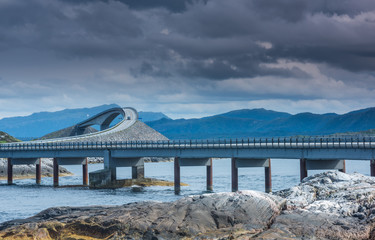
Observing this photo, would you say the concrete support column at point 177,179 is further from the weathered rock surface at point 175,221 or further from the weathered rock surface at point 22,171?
the weathered rock surface at point 22,171

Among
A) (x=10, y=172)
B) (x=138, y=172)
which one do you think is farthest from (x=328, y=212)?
(x=10, y=172)

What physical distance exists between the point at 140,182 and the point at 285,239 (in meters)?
66.5

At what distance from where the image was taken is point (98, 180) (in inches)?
3590

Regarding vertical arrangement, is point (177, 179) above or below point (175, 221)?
below

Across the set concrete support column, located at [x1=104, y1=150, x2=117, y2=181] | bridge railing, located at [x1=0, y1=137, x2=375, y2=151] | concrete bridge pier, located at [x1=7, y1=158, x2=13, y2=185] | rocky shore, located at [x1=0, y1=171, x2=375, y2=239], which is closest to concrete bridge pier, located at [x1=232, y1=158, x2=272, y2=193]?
bridge railing, located at [x1=0, y1=137, x2=375, y2=151]

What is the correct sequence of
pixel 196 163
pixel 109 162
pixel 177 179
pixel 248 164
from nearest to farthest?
pixel 248 164
pixel 177 179
pixel 196 163
pixel 109 162

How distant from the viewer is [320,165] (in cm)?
7488

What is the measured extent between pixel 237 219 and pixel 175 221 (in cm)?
386

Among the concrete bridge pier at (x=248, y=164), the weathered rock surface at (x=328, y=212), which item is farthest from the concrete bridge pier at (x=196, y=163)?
the weathered rock surface at (x=328, y=212)

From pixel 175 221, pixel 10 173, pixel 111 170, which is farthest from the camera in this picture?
pixel 10 173

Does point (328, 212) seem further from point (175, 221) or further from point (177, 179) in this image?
point (177, 179)

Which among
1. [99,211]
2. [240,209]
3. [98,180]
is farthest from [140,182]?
[240,209]

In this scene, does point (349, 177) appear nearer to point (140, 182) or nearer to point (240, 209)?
point (240, 209)

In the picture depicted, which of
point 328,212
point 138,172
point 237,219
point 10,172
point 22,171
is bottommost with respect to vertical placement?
point 22,171
